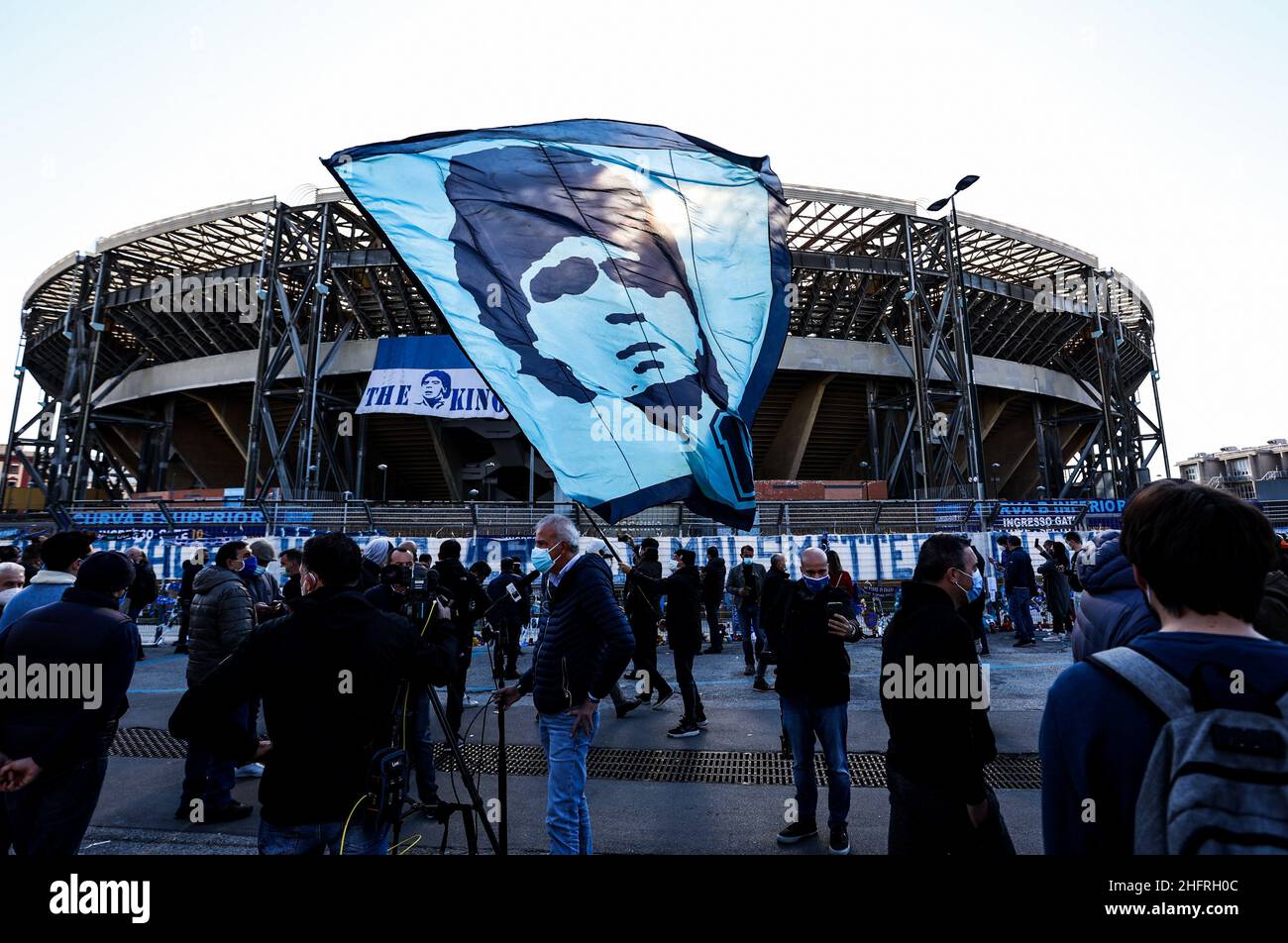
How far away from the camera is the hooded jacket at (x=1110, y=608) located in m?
1.89

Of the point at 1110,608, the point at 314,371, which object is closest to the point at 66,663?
the point at 1110,608

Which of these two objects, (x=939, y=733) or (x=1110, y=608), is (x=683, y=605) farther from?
(x=1110, y=608)

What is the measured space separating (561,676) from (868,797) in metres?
2.71

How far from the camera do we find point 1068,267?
29.3 m

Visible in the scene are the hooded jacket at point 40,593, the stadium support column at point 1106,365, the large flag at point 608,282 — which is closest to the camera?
the hooded jacket at point 40,593

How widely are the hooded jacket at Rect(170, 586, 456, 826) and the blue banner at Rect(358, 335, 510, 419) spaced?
2124 centimetres

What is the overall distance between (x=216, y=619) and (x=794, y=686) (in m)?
4.06

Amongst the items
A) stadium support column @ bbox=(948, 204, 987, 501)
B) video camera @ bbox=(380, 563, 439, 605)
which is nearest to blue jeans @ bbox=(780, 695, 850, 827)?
video camera @ bbox=(380, 563, 439, 605)

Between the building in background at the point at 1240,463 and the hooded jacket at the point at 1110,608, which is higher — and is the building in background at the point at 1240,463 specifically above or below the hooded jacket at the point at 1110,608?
above

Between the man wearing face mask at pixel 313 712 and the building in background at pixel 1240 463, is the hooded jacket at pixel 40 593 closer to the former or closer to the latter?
the man wearing face mask at pixel 313 712

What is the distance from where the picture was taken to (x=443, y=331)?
89.2 ft

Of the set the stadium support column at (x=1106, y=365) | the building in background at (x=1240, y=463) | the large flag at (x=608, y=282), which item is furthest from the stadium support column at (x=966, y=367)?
the building in background at (x=1240, y=463)

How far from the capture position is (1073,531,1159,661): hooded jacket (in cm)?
189

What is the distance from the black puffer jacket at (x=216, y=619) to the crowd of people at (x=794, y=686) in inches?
0.6
